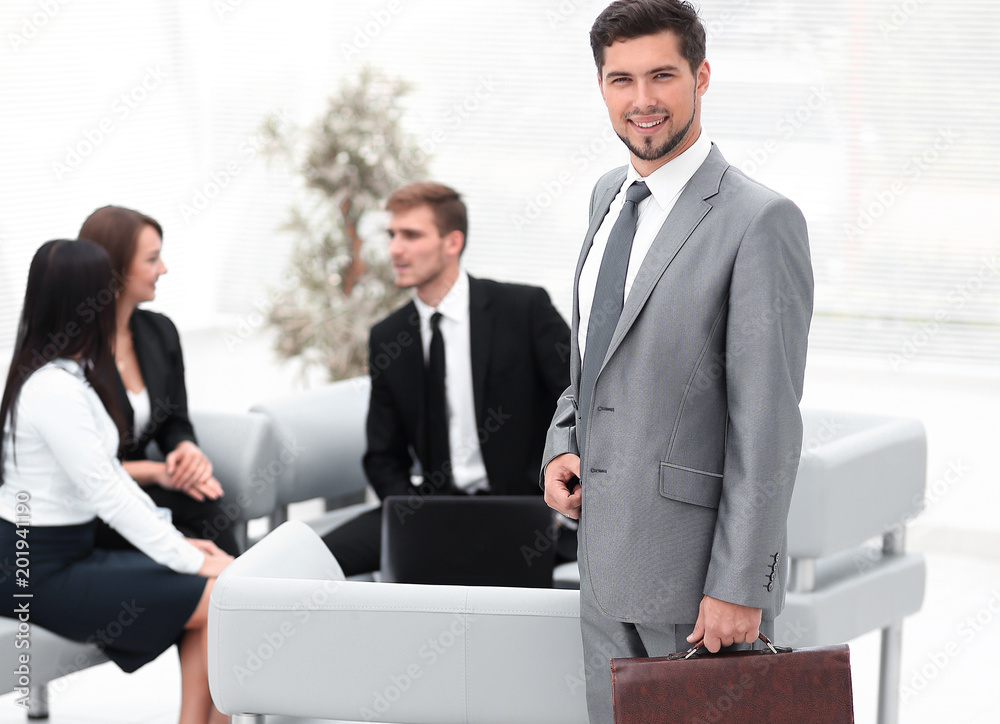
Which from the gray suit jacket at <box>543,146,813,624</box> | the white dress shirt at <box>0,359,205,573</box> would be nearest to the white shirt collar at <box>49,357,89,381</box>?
the white dress shirt at <box>0,359,205,573</box>

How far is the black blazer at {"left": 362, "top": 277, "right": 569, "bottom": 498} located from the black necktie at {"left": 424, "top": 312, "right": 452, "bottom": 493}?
28 millimetres

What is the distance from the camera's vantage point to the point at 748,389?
160 centimetres

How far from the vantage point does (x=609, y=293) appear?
1.76 m

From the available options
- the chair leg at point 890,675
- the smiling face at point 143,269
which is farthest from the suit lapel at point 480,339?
the chair leg at point 890,675

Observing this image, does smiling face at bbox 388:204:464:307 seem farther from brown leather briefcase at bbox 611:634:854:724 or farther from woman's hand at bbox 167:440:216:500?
brown leather briefcase at bbox 611:634:854:724

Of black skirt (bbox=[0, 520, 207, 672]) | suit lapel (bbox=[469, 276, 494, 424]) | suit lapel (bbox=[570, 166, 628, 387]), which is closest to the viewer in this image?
suit lapel (bbox=[570, 166, 628, 387])

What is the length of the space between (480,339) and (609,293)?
5.16ft

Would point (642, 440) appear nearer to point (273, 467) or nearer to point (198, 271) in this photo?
point (273, 467)

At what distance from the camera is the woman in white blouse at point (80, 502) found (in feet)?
8.82

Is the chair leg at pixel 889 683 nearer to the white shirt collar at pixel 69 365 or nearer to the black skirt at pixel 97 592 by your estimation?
the black skirt at pixel 97 592

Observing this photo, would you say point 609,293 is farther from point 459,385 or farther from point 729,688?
→ point 459,385

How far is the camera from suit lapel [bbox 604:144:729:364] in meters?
1.66

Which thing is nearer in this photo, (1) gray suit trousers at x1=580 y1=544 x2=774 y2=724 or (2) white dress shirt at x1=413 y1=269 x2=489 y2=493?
(1) gray suit trousers at x1=580 y1=544 x2=774 y2=724

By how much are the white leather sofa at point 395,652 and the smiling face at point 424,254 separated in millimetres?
1489
